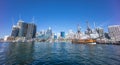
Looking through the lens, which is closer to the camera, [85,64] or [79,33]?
[85,64]

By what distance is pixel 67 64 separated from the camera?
62.9ft

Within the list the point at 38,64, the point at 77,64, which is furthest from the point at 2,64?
the point at 77,64

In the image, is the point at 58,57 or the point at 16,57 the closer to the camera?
the point at 16,57

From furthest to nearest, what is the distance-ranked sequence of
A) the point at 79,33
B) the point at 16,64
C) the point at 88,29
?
1. the point at 79,33
2. the point at 88,29
3. the point at 16,64

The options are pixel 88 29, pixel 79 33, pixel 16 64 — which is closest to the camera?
pixel 16 64

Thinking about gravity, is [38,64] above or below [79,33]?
below

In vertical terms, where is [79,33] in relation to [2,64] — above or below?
above

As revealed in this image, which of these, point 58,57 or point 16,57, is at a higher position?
point 16,57

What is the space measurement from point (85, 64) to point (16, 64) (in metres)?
15.1

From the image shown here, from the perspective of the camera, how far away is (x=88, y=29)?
156 metres

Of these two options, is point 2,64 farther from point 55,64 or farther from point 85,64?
point 85,64

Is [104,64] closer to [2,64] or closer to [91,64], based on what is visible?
[91,64]

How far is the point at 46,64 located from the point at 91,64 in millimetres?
9990

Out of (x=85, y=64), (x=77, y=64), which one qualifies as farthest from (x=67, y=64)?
(x=85, y=64)
